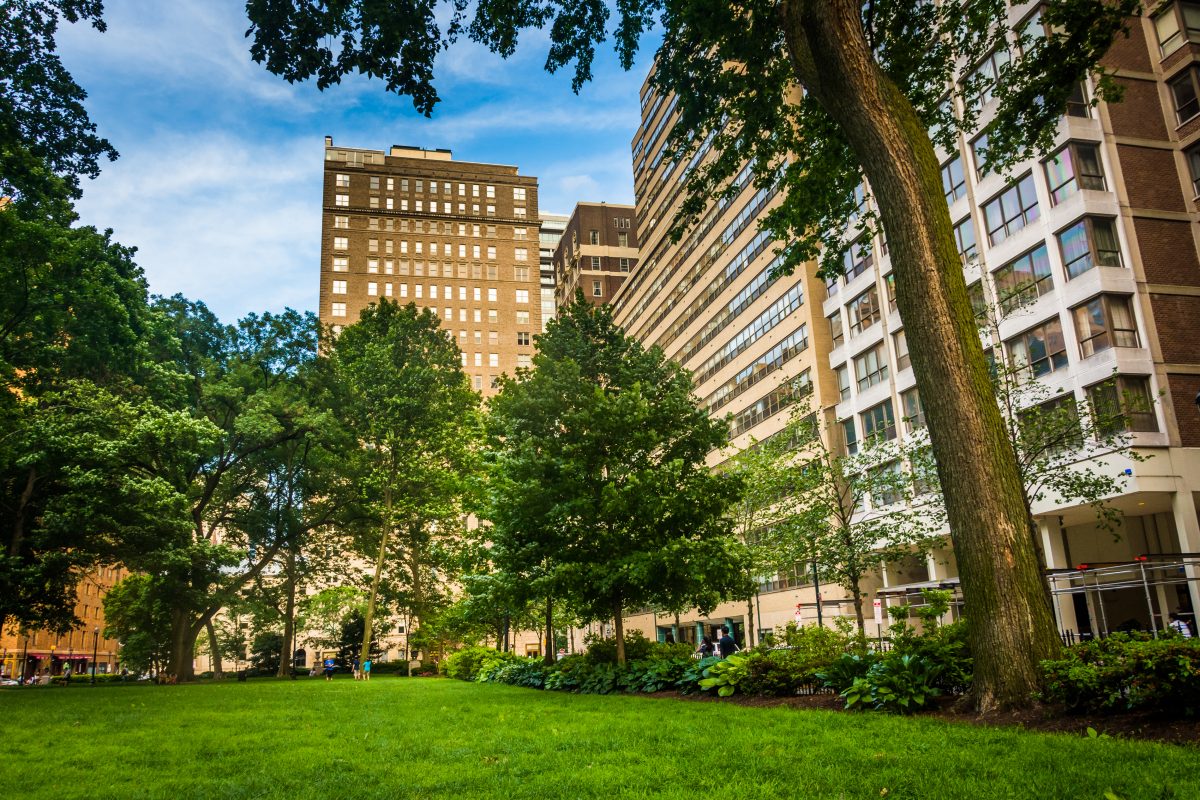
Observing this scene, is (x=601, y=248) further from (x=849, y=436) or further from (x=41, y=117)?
(x=41, y=117)

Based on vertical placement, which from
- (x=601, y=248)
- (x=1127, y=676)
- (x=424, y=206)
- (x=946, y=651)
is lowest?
(x=1127, y=676)

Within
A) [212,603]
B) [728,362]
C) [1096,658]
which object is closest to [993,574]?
[1096,658]

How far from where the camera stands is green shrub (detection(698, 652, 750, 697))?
48.2 ft

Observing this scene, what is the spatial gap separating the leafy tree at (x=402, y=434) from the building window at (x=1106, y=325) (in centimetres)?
2637

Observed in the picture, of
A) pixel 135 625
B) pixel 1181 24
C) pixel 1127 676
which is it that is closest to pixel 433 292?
pixel 135 625

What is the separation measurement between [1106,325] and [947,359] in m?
25.0

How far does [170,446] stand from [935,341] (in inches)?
1142

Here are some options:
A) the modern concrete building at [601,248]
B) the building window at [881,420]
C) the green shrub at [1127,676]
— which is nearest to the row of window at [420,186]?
the modern concrete building at [601,248]

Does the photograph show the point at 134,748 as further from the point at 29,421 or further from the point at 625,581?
the point at 29,421

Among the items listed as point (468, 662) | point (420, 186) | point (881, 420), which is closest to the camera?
point (468, 662)

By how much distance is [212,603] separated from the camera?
120 feet

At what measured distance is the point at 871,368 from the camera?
44281 millimetres

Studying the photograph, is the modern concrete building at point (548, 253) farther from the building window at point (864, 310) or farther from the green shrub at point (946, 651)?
the green shrub at point (946, 651)

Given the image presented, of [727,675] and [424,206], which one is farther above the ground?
[424,206]
